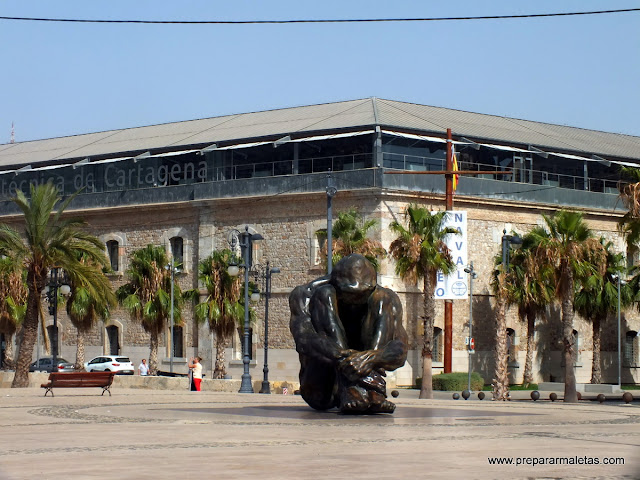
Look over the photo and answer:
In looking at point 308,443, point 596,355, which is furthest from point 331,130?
point 308,443

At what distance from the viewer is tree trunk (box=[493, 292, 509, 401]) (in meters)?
37.8

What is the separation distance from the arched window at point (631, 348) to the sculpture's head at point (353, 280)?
39574mm

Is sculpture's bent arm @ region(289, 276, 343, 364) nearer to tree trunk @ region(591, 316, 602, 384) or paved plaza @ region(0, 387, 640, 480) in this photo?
paved plaza @ region(0, 387, 640, 480)

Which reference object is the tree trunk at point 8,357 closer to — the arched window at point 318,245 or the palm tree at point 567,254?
the arched window at point 318,245

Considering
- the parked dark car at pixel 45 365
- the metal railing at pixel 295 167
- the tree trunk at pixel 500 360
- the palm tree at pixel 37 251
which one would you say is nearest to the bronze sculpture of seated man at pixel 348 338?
the palm tree at pixel 37 251

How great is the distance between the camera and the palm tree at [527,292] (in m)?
45.4

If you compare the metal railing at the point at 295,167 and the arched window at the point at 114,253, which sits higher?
the metal railing at the point at 295,167

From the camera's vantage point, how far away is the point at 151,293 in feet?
Answer: 163

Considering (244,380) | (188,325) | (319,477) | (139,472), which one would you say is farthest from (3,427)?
(188,325)

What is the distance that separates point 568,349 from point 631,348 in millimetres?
18554

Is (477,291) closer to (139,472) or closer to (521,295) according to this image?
(521,295)

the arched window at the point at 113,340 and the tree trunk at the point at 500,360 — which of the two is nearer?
the tree trunk at the point at 500,360

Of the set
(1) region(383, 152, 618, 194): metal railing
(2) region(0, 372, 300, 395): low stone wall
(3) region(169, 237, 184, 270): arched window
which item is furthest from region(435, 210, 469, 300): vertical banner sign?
(2) region(0, 372, 300, 395): low stone wall

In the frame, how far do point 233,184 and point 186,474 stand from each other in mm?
41186
